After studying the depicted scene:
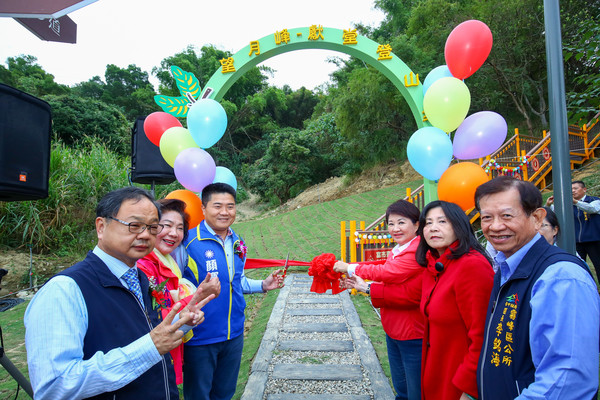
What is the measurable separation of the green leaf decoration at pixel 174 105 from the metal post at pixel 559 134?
3003 mm

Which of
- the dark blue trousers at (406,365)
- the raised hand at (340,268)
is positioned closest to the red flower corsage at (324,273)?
the raised hand at (340,268)

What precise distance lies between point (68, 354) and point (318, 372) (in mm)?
2545

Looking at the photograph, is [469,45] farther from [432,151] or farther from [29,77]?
[29,77]

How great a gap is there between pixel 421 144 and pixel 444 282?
5.13 feet

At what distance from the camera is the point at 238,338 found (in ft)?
7.16

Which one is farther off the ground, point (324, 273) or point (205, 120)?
point (205, 120)

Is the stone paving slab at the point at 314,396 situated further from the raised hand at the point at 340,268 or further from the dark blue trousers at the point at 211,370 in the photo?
the raised hand at the point at 340,268

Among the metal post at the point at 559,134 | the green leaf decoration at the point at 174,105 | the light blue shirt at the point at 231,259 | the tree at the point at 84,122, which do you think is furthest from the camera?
the tree at the point at 84,122

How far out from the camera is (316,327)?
4168 mm

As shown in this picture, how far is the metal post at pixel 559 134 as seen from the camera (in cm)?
182

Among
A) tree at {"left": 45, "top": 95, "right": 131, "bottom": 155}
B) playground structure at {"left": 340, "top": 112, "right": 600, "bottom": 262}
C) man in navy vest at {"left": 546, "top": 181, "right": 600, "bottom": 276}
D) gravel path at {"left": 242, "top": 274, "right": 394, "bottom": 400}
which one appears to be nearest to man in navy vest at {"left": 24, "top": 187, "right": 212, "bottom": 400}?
gravel path at {"left": 242, "top": 274, "right": 394, "bottom": 400}

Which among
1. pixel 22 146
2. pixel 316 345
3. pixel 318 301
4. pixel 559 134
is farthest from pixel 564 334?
pixel 318 301

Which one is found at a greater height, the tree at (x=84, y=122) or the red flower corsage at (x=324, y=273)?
the tree at (x=84, y=122)

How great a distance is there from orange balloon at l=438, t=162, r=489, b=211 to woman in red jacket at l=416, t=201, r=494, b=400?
2.88 feet
